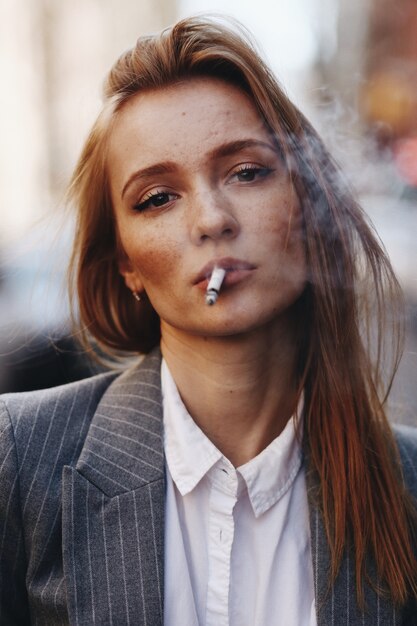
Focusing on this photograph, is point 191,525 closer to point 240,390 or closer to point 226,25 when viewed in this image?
point 240,390

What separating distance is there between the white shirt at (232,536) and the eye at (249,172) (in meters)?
0.68

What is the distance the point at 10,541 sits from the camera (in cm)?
183

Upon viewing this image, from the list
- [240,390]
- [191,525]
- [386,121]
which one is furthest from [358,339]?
[386,121]

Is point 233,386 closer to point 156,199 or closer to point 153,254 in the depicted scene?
point 153,254

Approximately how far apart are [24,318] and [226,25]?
140 cm

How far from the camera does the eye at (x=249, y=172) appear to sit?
74.2 inches

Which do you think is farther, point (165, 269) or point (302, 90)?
point (302, 90)

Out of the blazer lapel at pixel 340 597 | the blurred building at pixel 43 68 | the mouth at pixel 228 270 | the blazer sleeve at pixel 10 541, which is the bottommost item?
the blazer lapel at pixel 340 597

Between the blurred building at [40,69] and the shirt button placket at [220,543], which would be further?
the blurred building at [40,69]

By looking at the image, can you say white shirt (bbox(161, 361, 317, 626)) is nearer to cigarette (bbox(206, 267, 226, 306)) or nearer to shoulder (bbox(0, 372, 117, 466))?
shoulder (bbox(0, 372, 117, 466))

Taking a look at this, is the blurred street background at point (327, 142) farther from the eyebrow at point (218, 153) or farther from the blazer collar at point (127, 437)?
the blazer collar at point (127, 437)

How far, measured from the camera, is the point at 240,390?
2.03m

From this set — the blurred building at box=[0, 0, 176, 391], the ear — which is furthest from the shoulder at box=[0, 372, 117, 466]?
the blurred building at box=[0, 0, 176, 391]

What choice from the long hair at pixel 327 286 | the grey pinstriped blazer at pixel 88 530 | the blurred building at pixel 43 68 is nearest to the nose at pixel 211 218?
the long hair at pixel 327 286
